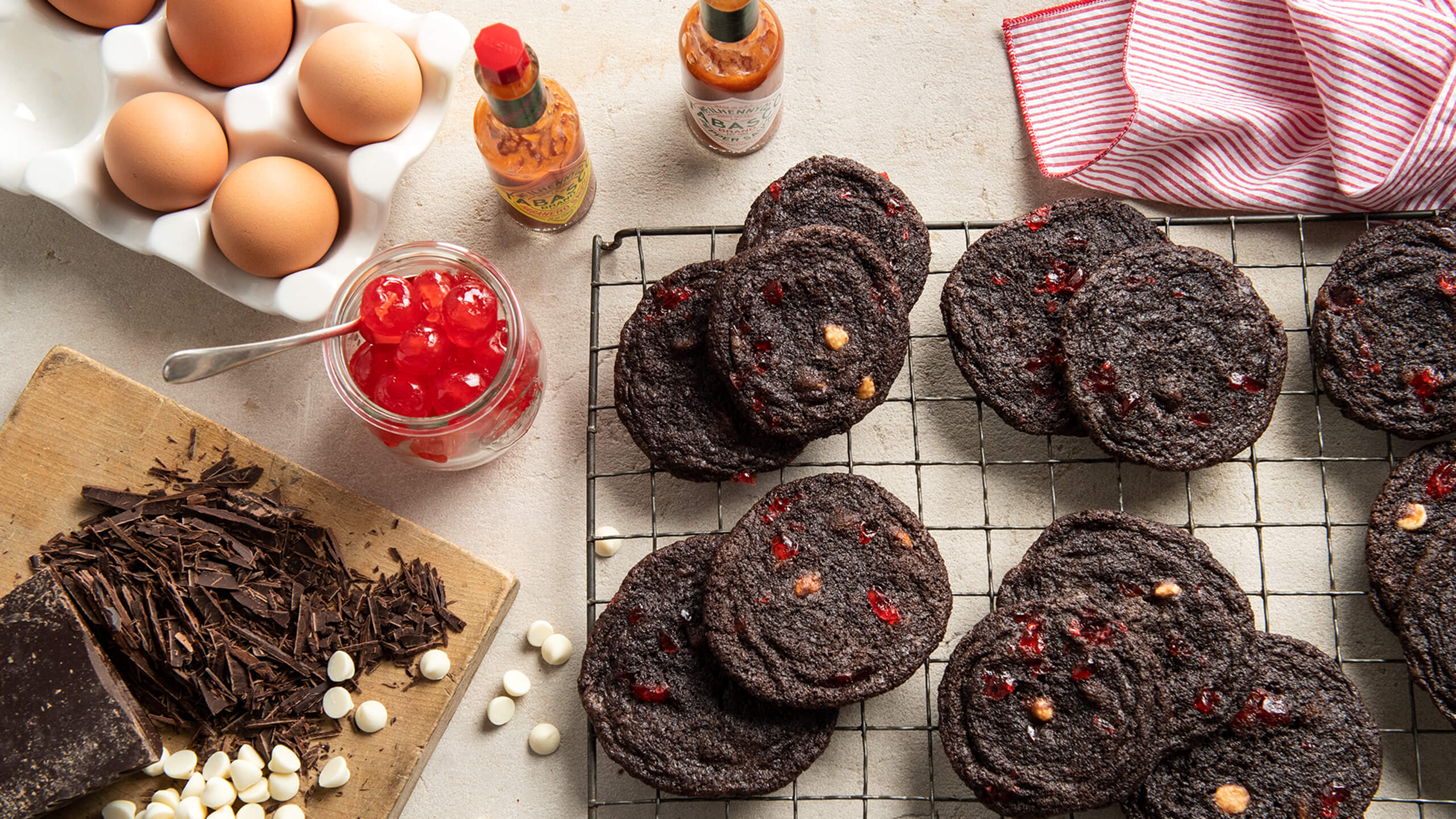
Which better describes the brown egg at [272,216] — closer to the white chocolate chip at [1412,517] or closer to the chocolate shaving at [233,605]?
the chocolate shaving at [233,605]

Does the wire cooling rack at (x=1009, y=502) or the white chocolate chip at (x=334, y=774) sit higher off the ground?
the wire cooling rack at (x=1009, y=502)

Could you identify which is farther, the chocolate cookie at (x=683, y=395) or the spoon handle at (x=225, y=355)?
the chocolate cookie at (x=683, y=395)

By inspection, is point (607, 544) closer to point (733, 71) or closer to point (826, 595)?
point (826, 595)

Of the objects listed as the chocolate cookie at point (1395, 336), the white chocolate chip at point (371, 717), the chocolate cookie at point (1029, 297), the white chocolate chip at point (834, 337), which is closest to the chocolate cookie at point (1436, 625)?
the chocolate cookie at point (1395, 336)

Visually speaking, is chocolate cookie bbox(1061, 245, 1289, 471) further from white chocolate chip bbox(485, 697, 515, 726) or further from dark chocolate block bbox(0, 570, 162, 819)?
dark chocolate block bbox(0, 570, 162, 819)

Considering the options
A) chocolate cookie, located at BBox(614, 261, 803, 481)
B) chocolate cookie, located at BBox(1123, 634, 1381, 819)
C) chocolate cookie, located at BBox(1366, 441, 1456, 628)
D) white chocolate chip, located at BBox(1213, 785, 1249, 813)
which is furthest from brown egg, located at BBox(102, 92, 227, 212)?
chocolate cookie, located at BBox(1366, 441, 1456, 628)

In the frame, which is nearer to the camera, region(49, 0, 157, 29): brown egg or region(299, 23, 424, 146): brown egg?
region(299, 23, 424, 146): brown egg
